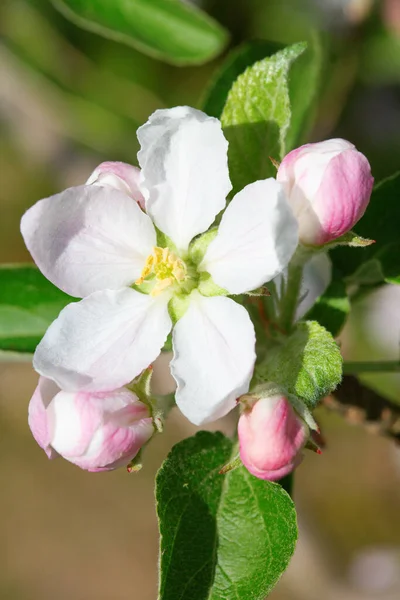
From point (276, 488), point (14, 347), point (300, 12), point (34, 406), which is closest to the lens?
point (34, 406)

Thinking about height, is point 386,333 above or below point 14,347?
below

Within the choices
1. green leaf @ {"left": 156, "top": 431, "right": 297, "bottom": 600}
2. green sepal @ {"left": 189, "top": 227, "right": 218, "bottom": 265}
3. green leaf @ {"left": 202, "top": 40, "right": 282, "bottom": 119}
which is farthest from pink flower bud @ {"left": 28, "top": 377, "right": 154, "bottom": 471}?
green leaf @ {"left": 202, "top": 40, "right": 282, "bottom": 119}

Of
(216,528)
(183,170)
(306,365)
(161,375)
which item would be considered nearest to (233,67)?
(183,170)

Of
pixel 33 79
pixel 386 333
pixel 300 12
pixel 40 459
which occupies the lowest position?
pixel 40 459

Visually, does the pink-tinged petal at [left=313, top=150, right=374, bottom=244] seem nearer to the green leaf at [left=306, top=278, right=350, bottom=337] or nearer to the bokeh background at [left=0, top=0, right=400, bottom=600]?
the green leaf at [left=306, top=278, right=350, bottom=337]

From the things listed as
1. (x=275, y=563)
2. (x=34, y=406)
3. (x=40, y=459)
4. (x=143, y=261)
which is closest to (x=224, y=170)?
(x=143, y=261)

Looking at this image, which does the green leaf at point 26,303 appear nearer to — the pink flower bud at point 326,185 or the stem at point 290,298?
the stem at point 290,298

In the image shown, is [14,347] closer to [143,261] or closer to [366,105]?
[143,261]

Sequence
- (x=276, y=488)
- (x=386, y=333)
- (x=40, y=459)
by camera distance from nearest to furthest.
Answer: (x=276, y=488) < (x=386, y=333) < (x=40, y=459)
